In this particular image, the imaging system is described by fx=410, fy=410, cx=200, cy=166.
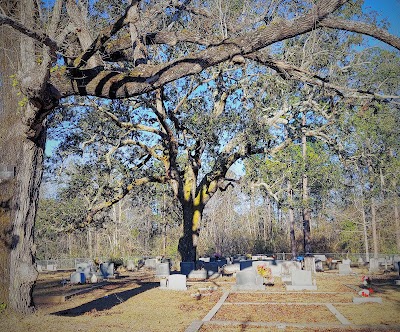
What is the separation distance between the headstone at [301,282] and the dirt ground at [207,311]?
1.54 ft

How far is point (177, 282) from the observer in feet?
54.6

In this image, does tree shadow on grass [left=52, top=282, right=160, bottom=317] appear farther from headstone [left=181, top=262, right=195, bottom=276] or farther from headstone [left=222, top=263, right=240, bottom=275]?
headstone [left=222, top=263, right=240, bottom=275]

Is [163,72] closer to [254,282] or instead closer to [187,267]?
[254,282]

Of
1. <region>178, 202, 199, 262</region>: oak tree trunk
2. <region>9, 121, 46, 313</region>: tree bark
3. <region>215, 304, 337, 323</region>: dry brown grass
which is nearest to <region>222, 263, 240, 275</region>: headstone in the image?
<region>178, 202, 199, 262</region>: oak tree trunk

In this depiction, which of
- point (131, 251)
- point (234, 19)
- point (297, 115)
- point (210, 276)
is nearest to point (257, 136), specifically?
point (297, 115)

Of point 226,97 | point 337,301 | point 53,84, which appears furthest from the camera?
point 226,97

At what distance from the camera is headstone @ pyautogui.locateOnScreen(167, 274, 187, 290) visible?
16.6 meters

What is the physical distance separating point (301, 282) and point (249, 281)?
6.65 feet

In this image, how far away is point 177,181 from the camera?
20.2 metres

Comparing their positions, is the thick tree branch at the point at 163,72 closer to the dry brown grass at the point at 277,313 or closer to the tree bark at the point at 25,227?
the tree bark at the point at 25,227

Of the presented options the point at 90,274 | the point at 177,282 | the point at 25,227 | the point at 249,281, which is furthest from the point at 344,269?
the point at 25,227

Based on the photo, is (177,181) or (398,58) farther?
(398,58)

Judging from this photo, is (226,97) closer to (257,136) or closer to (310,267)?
(257,136)

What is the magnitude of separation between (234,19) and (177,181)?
33.6 feet
